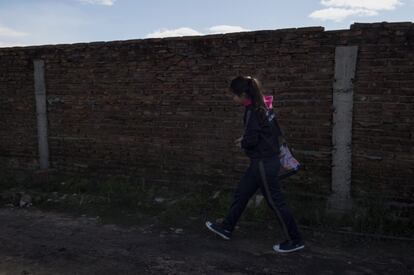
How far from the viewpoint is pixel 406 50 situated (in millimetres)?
4699

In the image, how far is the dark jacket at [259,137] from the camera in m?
4.08

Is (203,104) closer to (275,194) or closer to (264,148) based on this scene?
(264,148)

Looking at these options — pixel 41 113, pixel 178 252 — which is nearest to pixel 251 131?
pixel 178 252

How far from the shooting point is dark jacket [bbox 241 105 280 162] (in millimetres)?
4078

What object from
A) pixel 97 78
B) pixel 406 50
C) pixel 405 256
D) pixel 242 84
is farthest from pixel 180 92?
pixel 405 256

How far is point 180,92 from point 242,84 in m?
2.14

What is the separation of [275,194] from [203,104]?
2.26m

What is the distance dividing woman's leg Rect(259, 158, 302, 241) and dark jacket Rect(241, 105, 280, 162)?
0.34 ft

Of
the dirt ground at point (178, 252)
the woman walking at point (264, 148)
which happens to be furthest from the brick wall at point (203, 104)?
the woman walking at point (264, 148)

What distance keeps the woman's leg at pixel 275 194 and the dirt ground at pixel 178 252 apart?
312 millimetres

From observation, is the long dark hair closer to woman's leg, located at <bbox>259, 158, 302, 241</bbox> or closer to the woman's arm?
the woman's arm

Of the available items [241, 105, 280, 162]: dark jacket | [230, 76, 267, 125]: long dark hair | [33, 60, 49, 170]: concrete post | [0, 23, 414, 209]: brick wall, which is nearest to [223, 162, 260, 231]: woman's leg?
[241, 105, 280, 162]: dark jacket

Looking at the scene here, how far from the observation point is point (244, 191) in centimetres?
432

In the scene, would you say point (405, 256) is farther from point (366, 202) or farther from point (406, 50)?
point (406, 50)
